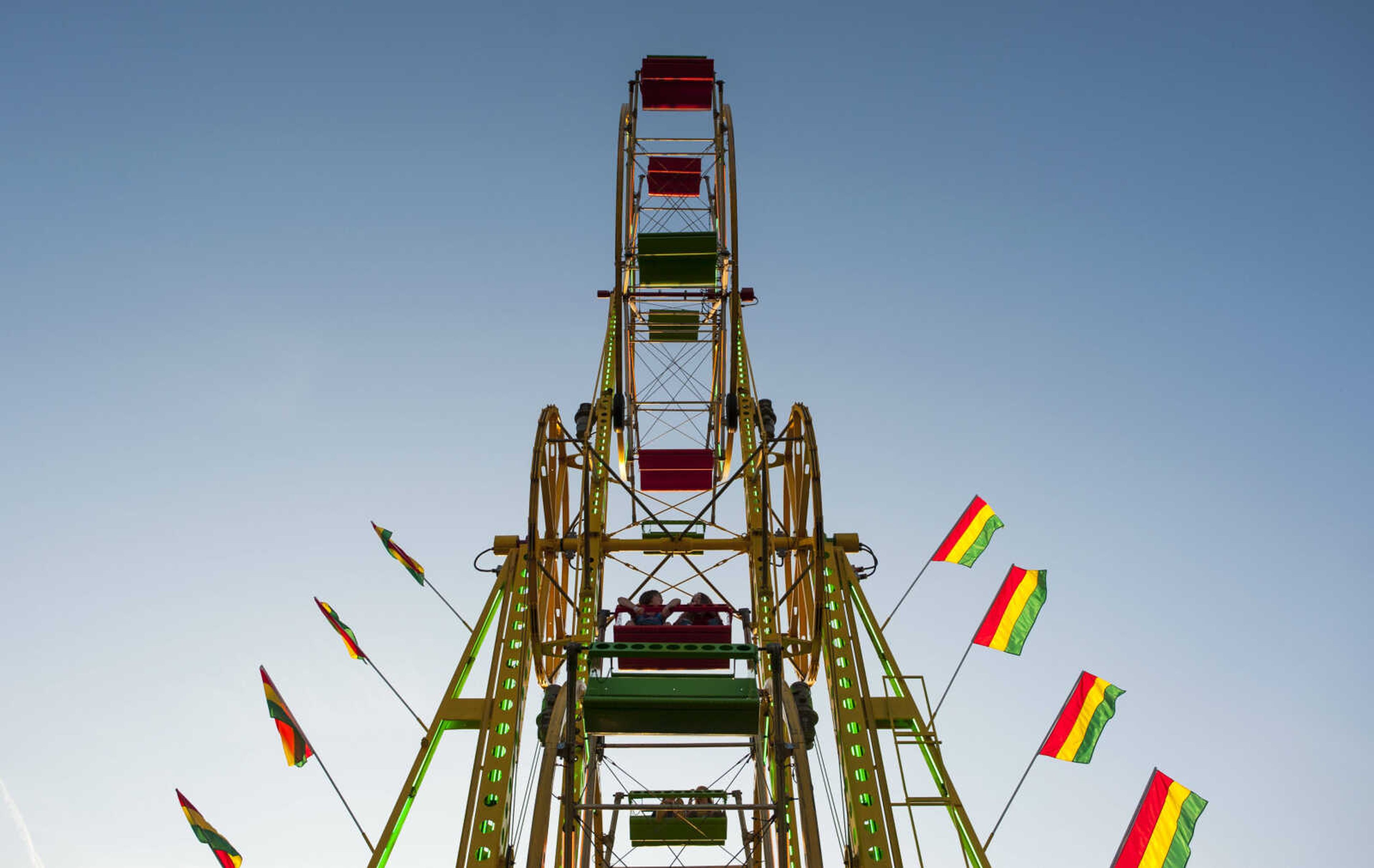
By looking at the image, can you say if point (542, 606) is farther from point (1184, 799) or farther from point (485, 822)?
point (1184, 799)

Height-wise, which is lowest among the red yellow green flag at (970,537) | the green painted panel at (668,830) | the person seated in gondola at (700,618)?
the green painted panel at (668,830)

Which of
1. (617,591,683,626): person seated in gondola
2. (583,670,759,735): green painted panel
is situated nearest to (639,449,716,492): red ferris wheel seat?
(617,591,683,626): person seated in gondola

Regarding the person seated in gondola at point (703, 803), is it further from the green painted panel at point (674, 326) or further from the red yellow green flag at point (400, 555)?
the green painted panel at point (674, 326)

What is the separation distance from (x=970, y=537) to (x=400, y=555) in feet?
19.9

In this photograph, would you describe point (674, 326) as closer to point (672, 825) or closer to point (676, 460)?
point (676, 460)

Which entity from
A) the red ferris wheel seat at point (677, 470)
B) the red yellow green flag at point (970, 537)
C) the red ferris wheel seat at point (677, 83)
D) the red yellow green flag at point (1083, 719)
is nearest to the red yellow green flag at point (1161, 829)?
the red yellow green flag at point (1083, 719)

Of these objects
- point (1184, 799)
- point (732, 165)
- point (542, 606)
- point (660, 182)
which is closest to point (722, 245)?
point (732, 165)

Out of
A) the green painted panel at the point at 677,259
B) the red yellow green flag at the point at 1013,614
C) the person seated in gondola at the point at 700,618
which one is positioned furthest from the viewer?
the green painted panel at the point at 677,259

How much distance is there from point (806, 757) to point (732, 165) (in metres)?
9.48

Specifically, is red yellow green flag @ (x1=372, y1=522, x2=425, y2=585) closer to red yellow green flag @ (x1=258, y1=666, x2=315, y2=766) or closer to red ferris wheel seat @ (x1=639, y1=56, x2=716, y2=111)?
red yellow green flag @ (x1=258, y1=666, x2=315, y2=766)

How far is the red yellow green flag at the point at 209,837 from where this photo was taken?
29.5ft

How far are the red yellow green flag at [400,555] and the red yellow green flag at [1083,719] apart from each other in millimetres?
6556

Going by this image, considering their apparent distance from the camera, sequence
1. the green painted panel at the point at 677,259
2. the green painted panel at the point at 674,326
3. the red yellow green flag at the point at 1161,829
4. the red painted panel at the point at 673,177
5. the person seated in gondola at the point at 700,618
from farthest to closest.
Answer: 1. the red painted panel at the point at 673,177
2. the green painted panel at the point at 674,326
3. the green painted panel at the point at 677,259
4. the person seated in gondola at the point at 700,618
5. the red yellow green flag at the point at 1161,829

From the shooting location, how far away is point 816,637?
1051 centimetres
